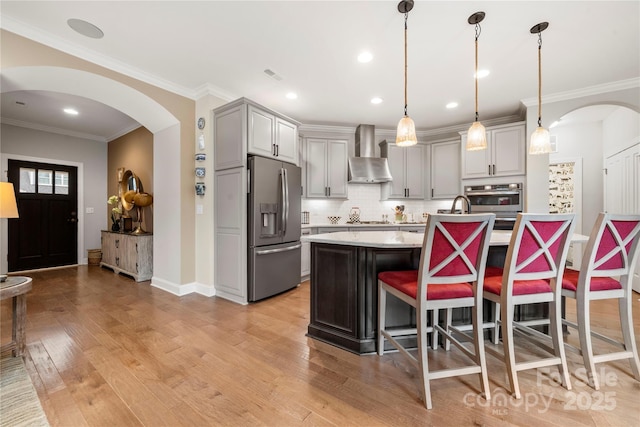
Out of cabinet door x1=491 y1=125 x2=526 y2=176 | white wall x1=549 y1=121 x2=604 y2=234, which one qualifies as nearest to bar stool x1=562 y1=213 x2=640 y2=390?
cabinet door x1=491 y1=125 x2=526 y2=176

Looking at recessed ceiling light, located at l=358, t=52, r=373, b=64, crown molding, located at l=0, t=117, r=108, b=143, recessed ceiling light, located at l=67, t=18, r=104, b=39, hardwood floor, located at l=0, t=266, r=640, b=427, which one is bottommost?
hardwood floor, located at l=0, t=266, r=640, b=427

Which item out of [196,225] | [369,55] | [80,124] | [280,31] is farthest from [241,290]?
[80,124]

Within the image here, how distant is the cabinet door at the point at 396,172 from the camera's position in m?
5.02

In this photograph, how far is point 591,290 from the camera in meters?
1.72

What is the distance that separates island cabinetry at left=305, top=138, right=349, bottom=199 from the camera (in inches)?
190

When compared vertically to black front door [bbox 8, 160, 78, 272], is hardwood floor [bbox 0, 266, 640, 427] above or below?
below

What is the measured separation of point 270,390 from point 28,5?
3549 mm

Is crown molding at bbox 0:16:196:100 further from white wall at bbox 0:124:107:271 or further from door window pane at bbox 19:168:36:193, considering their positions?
door window pane at bbox 19:168:36:193

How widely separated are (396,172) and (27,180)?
6.99 metres

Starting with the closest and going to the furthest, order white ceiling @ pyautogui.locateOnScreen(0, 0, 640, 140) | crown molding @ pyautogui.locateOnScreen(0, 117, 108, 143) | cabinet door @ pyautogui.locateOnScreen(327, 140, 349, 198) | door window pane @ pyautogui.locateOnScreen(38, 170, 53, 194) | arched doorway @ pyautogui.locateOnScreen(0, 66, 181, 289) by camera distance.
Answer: white ceiling @ pyautogui.locateOnScreen(0, 0, 640, 140), arched doorway @ pyautogui.locateOnScreen(0, 66, 181, 289), crown molding @ pyautogui.locateOnScreen(0, 117, 108, 143), cabinet door @ pyautogui.locateOnScreen(327, 140, 349, 198), door window pane @ pyautogui.locateOnScreen(38, 170, 53, 194)

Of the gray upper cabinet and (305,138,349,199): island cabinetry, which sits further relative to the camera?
(305,138,349,199): island cabinetry

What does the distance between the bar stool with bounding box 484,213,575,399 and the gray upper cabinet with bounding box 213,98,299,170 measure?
111 inches

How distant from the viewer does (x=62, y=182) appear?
528cm

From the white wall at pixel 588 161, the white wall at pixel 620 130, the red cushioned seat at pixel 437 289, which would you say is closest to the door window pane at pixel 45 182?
the red cushioned seat at pixel 437 289
